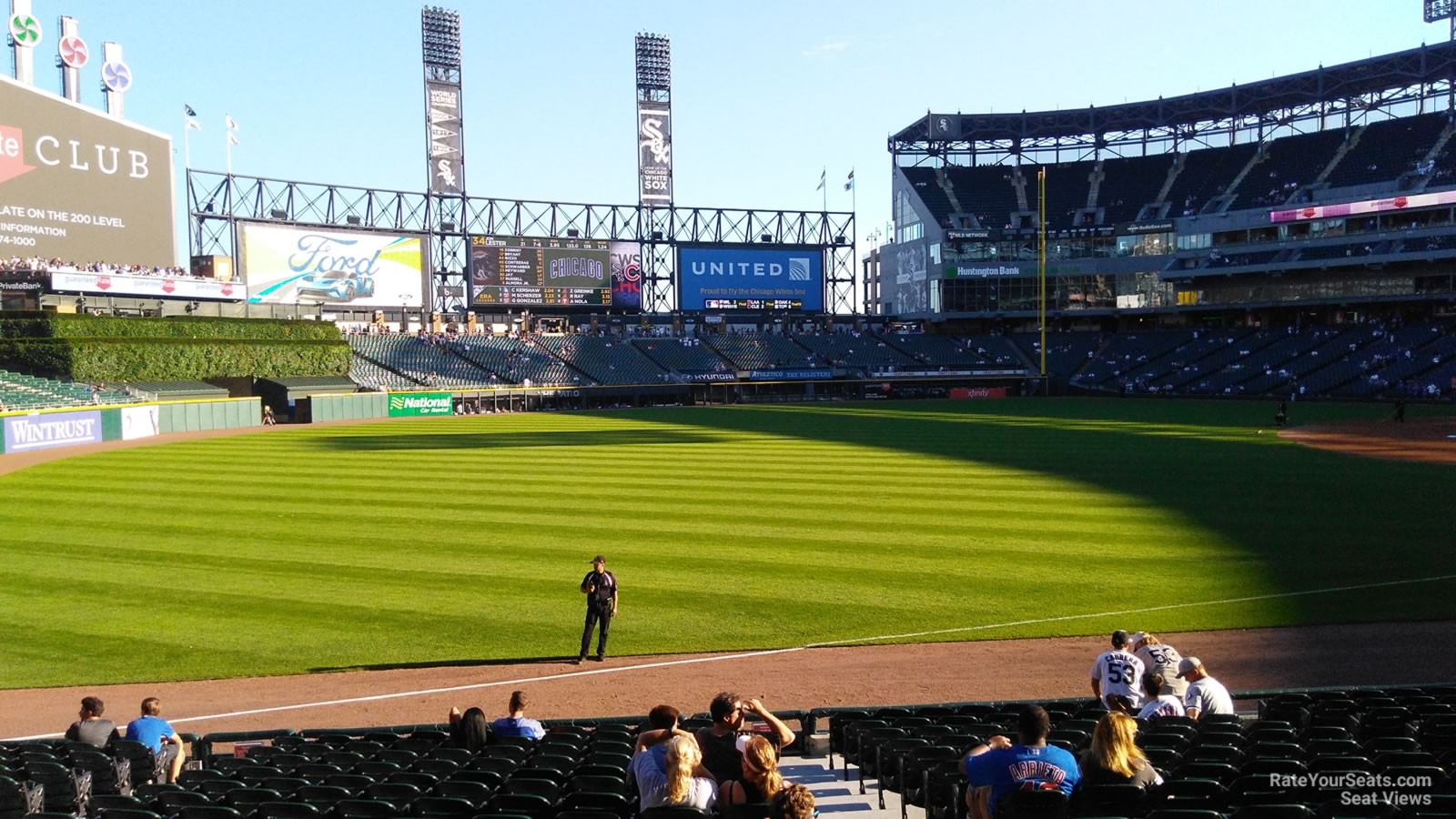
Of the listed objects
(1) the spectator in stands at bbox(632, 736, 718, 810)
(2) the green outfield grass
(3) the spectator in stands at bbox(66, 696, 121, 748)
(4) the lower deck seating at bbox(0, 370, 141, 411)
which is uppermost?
(4) the lower deck seating at bbox(0, 370, 141, 411)

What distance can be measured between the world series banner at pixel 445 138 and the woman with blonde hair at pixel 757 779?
260 ft

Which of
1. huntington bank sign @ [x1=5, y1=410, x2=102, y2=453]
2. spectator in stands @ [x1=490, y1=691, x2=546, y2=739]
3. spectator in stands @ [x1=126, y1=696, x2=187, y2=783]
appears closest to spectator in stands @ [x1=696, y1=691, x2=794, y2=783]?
spectator in stands @ [x1=490, y1=691, x2=546, y2=739]

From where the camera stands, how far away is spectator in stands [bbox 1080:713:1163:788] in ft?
19.9

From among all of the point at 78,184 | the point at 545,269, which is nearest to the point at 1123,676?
the point at 78,184

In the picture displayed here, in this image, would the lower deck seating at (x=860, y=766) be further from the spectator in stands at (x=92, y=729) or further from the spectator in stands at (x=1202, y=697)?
the spectator in stands at (x=1202, y=697)

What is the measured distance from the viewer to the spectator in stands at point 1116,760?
19.9 ft

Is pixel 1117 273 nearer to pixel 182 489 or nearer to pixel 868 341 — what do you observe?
pixel 868 341

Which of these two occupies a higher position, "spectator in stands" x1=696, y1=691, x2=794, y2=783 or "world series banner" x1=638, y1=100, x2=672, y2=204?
"world series banner" x1=638, y1=100, x2=672, y2=204

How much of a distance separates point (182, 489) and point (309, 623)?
17572 mm

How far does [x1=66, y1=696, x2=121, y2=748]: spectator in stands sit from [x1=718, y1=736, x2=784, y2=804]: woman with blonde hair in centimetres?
668

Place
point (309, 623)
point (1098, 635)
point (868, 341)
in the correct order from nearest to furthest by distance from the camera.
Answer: point (1098, 635) → point (309, 623) → point (868, 341)

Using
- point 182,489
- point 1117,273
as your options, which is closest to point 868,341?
point 1117,273

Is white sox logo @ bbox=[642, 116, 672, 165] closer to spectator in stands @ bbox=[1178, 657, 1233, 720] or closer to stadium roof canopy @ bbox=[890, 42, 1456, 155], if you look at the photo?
stadium roof canopy @ bbox=[890, 42, 1456, 155]

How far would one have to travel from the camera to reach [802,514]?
2575cm
